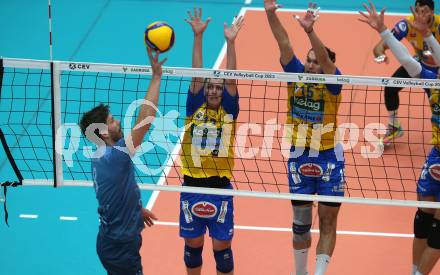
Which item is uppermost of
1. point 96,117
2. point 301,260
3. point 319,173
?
point 96,117

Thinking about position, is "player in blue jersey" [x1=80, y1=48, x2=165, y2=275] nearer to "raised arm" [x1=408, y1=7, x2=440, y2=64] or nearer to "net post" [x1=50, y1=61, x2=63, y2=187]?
"net post" [x1=50, y1=61, x2=63, y2=187]

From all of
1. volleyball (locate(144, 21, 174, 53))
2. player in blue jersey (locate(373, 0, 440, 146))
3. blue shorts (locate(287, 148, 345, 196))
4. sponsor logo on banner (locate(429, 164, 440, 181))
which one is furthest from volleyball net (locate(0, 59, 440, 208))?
volleyball (locate(144, 21, 174, 53))

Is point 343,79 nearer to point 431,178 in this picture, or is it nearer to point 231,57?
point 231,57

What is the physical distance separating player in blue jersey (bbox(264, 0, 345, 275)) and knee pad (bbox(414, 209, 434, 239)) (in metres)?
0.90

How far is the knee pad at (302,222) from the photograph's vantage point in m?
8.10

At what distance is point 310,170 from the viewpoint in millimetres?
7910

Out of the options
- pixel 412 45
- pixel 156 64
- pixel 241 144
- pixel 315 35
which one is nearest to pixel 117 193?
pixel 156 64

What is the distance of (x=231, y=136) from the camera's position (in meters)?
7.75

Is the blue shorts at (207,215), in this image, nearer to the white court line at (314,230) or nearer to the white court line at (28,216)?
the white court line at (314,230)

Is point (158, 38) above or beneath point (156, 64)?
above

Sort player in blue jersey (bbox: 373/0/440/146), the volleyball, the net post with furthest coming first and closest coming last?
player in blue jersey (bbox: 373/0/440/146), the net post, the volleyball

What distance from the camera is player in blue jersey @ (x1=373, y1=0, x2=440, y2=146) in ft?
32.3

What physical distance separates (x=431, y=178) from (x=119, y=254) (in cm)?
319

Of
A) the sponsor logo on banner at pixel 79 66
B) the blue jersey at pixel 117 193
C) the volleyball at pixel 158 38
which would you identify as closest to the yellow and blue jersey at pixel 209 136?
the volleyball at pixel 158 38
